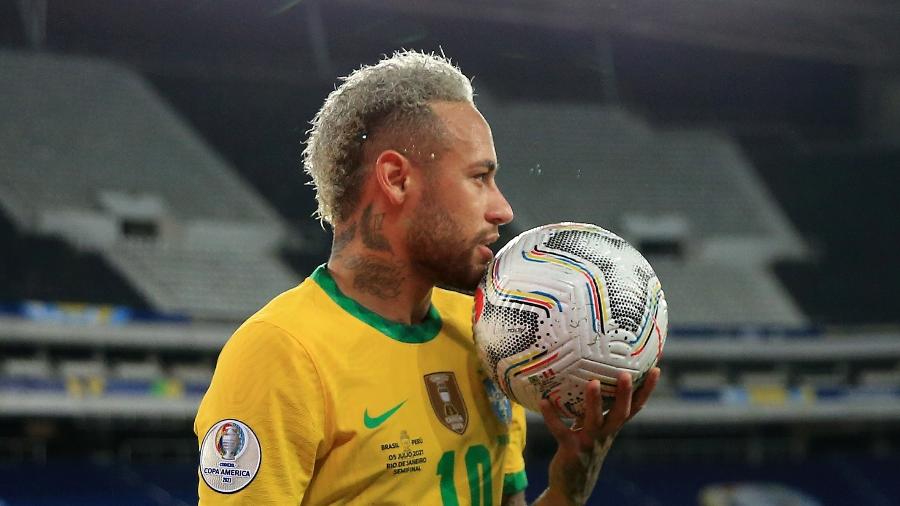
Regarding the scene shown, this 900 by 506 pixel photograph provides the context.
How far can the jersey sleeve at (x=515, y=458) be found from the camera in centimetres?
239

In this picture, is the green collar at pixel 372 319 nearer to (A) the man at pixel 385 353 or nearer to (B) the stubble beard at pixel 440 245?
(A) the man at pixel 385 353

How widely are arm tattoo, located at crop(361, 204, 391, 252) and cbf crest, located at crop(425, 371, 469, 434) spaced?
0.29m

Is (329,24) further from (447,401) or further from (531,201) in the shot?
(447,401)

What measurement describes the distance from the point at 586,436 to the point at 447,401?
30 centimetres

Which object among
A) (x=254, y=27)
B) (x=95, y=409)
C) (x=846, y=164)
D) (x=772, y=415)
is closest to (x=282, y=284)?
(x=95, y=409)

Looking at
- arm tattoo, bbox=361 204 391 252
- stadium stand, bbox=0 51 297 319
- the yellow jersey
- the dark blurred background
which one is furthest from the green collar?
stadium stand, bbox=0 51 297 319

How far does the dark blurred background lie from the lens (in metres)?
17.0

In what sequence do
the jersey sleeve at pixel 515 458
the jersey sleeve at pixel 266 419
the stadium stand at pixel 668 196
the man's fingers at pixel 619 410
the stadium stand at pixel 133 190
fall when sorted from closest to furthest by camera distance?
the jersey sleeve at pixel 266 419
the man's fingers at pixel 619 410
the jersey sleeve at pixel 515 458
the stadium stand at pixel 133 190
the stadium stand at pixel 668 196

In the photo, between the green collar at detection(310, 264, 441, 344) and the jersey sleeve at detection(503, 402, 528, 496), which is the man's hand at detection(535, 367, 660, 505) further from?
the green collar at detection(310, 264, 441, 344)

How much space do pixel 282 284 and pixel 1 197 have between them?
208 inches

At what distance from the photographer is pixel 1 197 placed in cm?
1822

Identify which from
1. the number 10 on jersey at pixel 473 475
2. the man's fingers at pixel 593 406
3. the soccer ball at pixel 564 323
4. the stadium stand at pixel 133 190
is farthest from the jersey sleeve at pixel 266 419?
the stadium stand at pixel 133 190

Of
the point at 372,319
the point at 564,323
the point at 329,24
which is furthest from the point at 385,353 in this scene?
the point at 329,24

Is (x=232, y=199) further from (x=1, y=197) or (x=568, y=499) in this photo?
(x=568, y=499)
